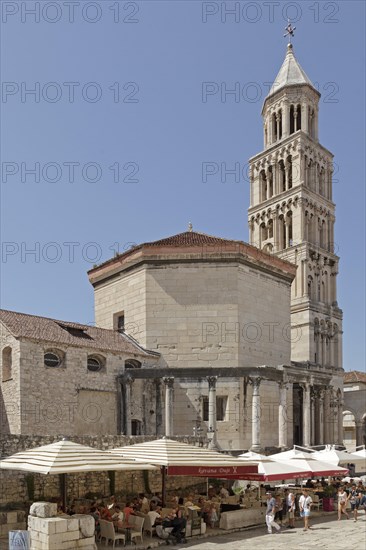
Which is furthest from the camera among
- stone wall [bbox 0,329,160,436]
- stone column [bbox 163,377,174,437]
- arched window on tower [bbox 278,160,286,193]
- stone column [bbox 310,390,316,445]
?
arched window on tower [bbox 278,160,286,193]

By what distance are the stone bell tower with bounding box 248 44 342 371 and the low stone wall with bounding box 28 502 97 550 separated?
155 ft

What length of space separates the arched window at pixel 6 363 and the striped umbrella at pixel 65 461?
12.4m

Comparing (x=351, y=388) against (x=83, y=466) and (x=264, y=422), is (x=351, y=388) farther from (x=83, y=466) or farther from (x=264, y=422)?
(x=83, y=466)

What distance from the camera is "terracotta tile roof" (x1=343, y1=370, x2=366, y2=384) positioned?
7372 centimetres

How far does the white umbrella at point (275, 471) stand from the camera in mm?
21688

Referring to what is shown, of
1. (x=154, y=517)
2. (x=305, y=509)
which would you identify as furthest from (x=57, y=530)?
(x=305, y=509)

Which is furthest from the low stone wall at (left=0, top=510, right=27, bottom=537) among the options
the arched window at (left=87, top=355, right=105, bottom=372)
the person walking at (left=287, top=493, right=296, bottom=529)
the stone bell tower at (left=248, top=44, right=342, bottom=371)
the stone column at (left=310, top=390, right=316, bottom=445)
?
the stone bell tower at (left=248, top=44, right=342, bottom=371)

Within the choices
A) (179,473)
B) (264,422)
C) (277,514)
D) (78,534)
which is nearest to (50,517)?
(78,534)

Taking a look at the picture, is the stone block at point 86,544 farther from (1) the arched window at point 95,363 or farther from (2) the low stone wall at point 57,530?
(1) the arched window at point 95,363

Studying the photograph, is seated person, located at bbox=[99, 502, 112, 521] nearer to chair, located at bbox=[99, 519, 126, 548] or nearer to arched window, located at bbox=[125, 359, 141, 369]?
chair, located at bbox=[99, 519, 126, 548]

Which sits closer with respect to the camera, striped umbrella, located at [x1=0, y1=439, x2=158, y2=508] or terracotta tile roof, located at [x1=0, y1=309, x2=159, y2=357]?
striped umbrella, located at [x1=0, y1=439, x2=158, y2=508]

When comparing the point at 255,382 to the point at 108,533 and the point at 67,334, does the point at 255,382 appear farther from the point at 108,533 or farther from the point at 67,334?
the point at 108,533

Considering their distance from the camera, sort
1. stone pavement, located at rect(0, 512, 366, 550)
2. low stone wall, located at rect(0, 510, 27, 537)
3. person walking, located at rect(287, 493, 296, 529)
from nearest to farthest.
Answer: stone pavement, located at rect(0, 512, 366, 550), low stone wall, located at rect(0, 510, 27, 537), person walking, located at rect(287, 493, 296, 529)

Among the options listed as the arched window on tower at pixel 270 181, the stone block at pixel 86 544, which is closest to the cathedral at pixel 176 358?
the stone block at pixel 86 544
